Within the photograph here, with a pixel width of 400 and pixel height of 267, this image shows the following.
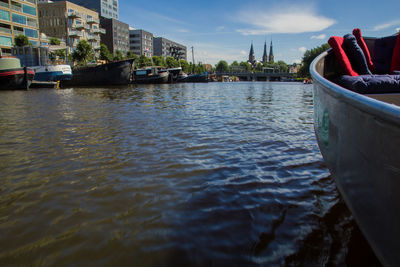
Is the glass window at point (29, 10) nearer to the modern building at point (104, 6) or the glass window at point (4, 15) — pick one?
the glass window at point (4, 15)

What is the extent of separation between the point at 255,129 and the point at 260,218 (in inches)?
164

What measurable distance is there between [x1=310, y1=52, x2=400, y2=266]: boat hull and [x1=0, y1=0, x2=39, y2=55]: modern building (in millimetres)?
51479

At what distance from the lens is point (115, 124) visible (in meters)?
6.82

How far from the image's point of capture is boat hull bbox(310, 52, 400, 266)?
1228 millimetres

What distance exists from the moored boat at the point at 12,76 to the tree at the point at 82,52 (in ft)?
75.0

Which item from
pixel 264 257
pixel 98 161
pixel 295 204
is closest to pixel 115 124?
pixel 98 161

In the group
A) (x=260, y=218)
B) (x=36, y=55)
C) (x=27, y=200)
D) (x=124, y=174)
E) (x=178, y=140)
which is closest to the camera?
(x=260, y=218)

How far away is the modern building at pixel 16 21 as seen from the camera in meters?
42.5

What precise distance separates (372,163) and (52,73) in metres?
35.6

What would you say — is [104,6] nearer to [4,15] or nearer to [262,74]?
[4,15]

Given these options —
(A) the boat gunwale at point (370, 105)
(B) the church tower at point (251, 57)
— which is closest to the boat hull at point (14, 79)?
(A) the boat gunwale at point (370, 105)

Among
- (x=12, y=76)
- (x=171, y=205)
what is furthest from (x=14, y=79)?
(x=171, y=205)

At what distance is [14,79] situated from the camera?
81.4 feet

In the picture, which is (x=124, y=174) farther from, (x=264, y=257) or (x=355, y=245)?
(x=355, y=245)
